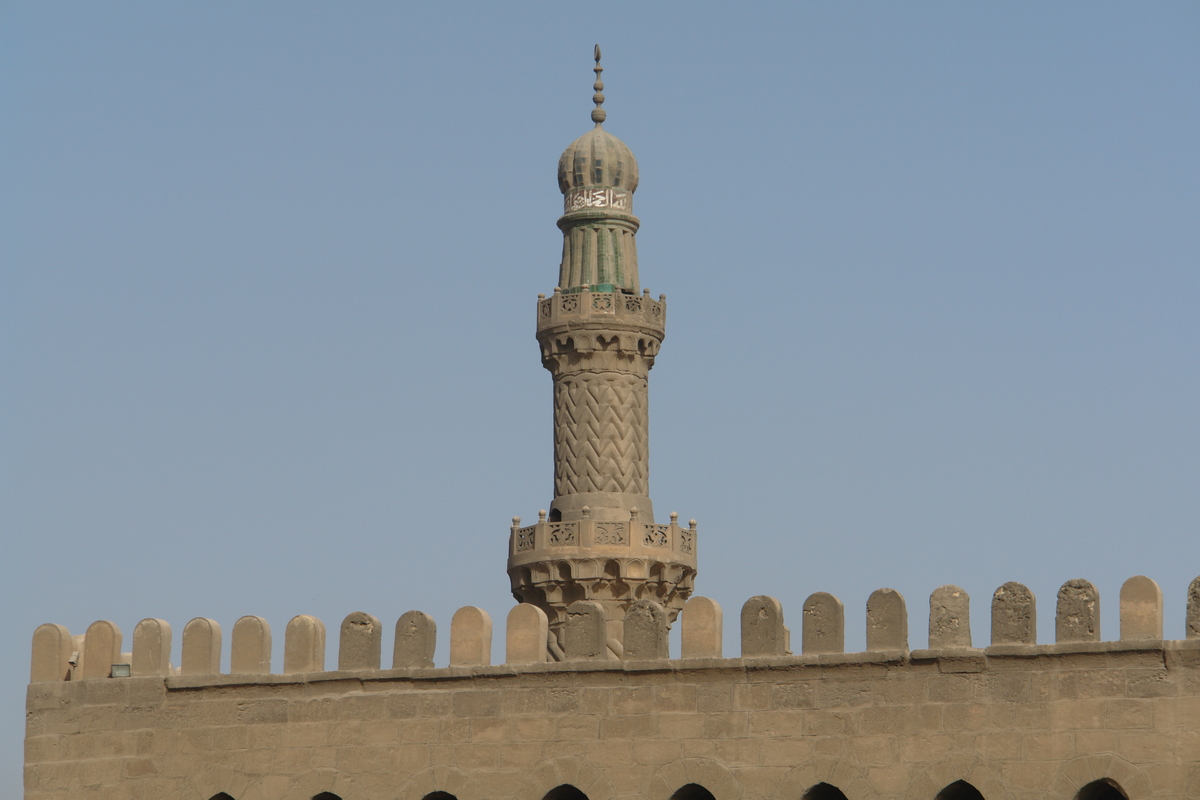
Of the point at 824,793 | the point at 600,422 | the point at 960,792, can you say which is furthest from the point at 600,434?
the point at 960,792

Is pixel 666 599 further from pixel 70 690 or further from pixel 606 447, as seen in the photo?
pixel 70 690

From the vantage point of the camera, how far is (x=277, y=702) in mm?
16797

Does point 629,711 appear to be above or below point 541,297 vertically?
below

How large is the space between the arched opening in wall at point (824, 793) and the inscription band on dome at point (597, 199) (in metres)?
17.9

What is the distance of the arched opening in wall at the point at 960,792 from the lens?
15.1 meters

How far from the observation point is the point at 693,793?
15875 mm

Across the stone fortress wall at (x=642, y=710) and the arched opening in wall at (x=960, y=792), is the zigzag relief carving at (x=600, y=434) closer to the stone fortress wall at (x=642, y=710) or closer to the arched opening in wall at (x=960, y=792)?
the stone fortress wall at (x=642, y=710)

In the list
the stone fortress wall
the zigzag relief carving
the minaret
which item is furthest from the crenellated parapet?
the zigzag relief carving

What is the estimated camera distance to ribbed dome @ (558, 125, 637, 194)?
32562mm

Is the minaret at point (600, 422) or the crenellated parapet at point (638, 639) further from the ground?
the minaret at point (600, 422)

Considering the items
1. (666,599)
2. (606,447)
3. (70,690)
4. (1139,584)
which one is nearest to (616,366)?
(606,447)

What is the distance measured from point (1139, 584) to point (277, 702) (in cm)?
655

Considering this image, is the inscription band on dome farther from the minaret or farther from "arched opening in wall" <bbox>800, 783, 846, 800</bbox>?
"arched opening in wall" <bbox>800, 783, 846, 800</bbox>

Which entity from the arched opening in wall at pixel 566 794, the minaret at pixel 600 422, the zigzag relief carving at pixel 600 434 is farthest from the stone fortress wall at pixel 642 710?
the zigzag relief carving at pixel 600 434
